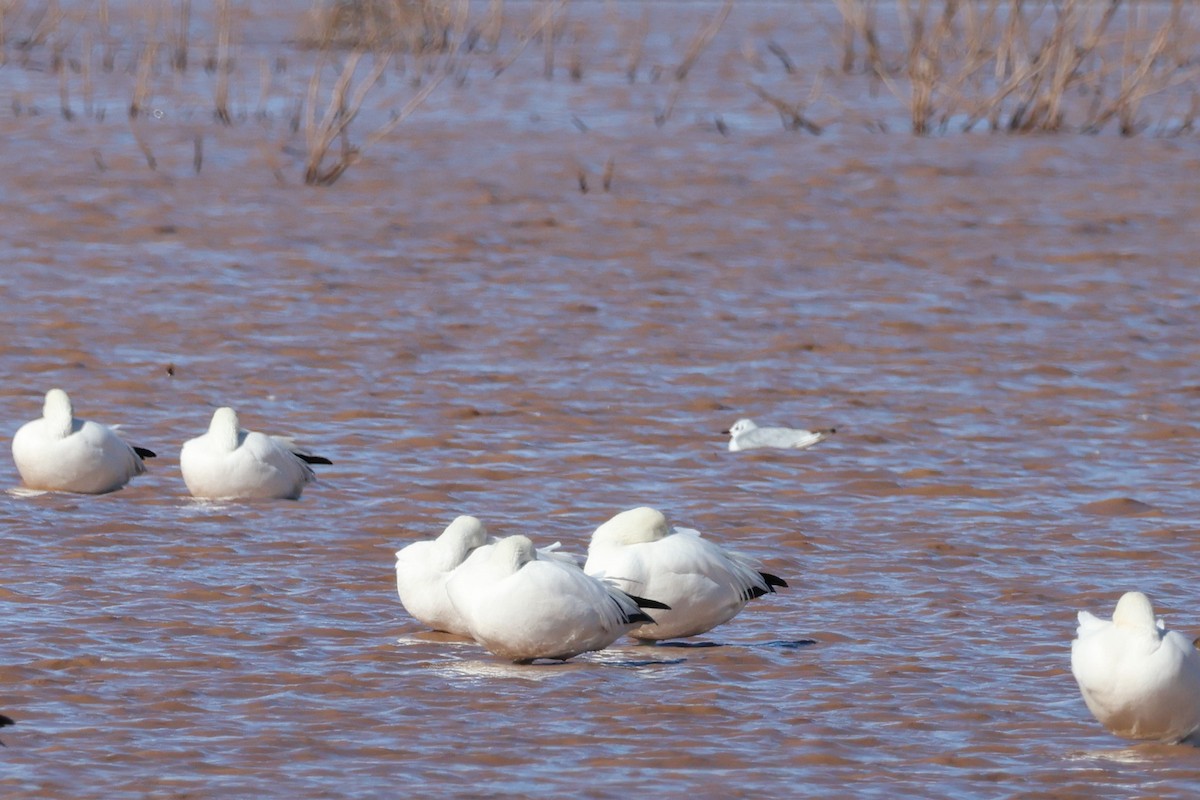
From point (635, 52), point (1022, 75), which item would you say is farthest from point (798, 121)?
point (635, 52)

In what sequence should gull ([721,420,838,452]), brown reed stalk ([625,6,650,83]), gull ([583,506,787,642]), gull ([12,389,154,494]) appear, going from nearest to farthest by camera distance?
gull ([583,506,787,642]) → gull ([12,389,154,494]) → gull ([721,420,838,452]) → brown reed stalk ([625,6,650,83])

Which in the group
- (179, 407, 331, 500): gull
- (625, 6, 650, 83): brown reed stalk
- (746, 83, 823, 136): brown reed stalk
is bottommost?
(179, 407, 331, 500): gull

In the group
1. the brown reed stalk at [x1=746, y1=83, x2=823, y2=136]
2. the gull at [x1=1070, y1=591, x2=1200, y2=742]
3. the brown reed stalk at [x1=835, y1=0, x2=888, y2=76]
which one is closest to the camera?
the gull at [x1=1070, y1=591, x2=1200, y2=742]

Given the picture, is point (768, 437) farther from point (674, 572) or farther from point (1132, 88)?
point (1132, 88)

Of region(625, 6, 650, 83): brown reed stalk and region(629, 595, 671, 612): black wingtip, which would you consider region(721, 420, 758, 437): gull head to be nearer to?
region(629, 595, 671, 612): black wingtip

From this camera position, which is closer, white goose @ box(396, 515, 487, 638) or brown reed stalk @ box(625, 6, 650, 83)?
white goose @ box(396, 515, 487, 638)

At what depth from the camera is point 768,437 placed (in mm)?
9375

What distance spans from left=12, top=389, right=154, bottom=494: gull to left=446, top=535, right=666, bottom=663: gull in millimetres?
2587

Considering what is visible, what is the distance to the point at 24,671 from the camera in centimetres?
609

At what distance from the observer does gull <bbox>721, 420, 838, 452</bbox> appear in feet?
30.8

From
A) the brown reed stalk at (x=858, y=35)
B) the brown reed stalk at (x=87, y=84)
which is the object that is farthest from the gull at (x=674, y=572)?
the brown reed stalk at (x=87, y=84)

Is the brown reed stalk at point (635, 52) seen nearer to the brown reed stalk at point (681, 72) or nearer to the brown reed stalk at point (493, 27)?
the brown reed stalk at point (681, 72)

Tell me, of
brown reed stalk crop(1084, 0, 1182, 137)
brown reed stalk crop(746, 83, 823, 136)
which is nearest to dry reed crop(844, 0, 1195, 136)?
brown reed stalk crop(1084, 0, 1182, 137)

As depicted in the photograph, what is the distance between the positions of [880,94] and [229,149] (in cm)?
703
